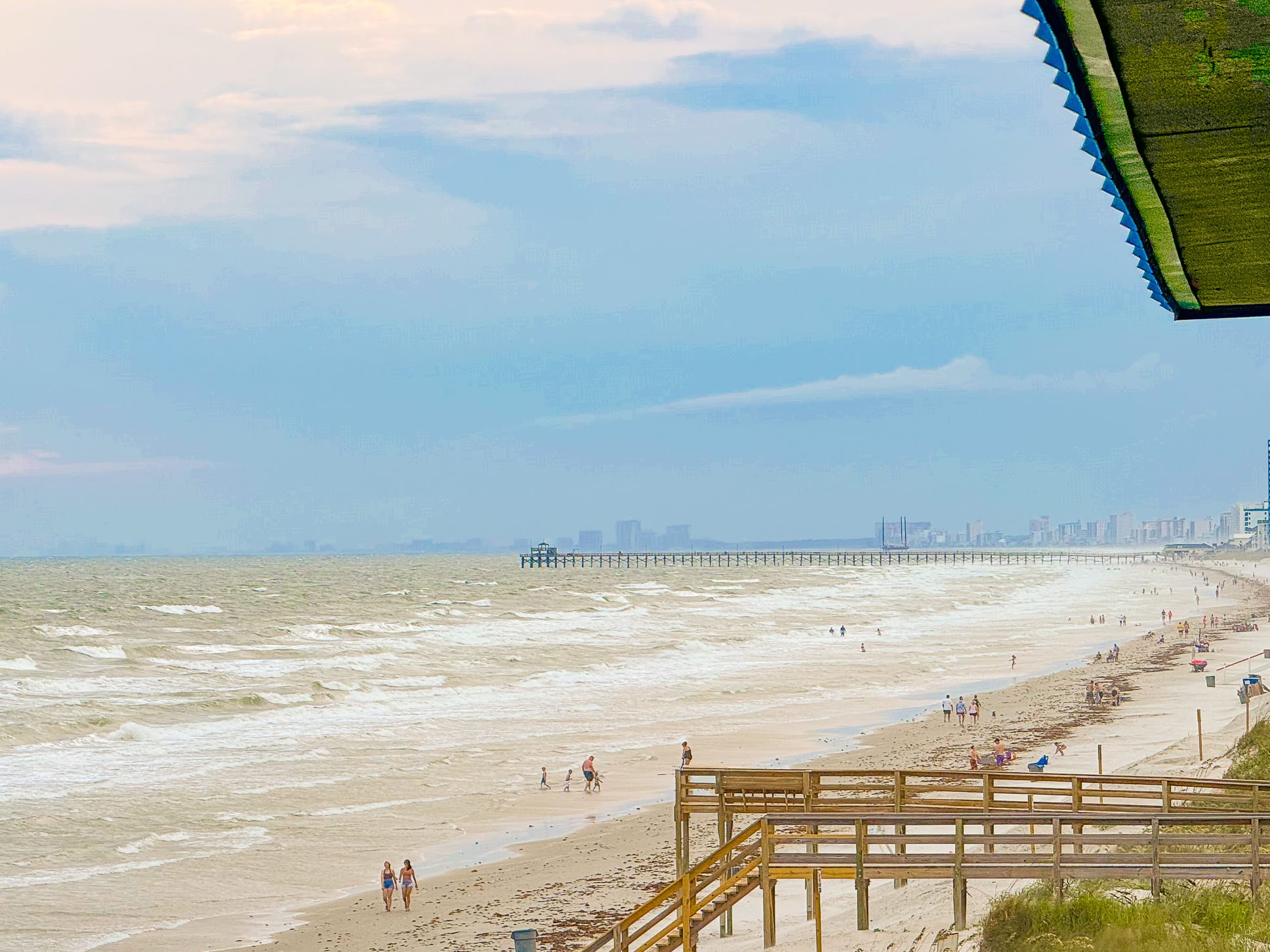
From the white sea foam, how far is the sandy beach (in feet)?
127

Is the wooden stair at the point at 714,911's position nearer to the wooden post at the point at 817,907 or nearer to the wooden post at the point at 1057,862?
the wooden post at the point at 817,907

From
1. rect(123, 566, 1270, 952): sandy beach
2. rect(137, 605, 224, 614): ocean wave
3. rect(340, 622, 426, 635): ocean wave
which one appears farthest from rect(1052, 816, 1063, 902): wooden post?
rect(137, 605, 224, 614): ocean wave

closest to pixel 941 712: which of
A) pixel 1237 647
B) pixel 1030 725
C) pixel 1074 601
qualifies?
pixel 1030 725

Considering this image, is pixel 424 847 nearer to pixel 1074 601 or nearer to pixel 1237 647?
pixel 1237 647

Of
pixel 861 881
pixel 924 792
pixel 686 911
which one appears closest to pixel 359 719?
pixel 924 792

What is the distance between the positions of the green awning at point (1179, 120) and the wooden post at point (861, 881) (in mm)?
7634

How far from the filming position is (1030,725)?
117ft

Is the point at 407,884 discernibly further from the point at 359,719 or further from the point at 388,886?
the point at 359,719

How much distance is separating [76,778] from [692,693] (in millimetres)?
21690

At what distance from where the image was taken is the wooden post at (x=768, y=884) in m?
11.5

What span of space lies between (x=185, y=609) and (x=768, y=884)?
96505 mm

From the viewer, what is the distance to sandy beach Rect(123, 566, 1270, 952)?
17328 millimetres

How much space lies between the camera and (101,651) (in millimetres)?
64188

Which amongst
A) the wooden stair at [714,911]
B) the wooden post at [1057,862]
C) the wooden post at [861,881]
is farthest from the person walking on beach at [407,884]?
the wooden post at [1057,862]
